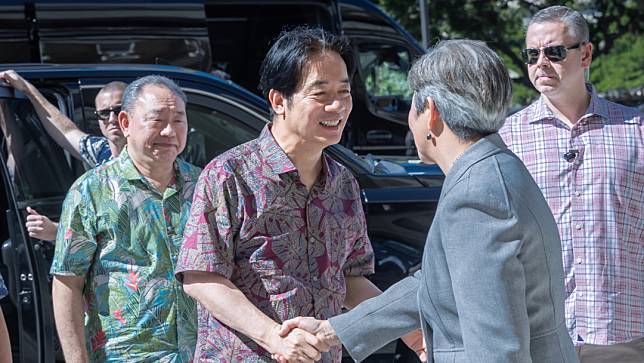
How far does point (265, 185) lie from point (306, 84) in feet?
1.09

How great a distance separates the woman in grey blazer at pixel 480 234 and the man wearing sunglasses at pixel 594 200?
141 centimetres

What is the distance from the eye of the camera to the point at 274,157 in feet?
10.8

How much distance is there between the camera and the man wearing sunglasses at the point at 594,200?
3.99 m

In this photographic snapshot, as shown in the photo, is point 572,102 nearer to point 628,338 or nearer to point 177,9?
point 628,338

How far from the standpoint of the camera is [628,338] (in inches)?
158

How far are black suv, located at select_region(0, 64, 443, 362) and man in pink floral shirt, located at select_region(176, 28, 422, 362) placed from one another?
6.00ft

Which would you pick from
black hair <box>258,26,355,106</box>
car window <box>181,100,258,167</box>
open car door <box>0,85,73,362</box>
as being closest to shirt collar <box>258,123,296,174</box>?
black hair <box>258,26,355,106</box>

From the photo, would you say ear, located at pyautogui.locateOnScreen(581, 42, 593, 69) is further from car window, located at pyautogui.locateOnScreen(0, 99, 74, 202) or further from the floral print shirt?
car window, located at pyautogui.locateOnScreen(0, 99, 74, 202)

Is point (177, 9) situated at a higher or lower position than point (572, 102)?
higher

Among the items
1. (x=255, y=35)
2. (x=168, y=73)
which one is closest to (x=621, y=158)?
(x=168, y=73)

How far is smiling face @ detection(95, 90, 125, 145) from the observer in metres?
4.82

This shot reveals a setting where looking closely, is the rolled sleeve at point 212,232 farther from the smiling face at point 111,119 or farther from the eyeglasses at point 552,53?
the smiling face at point 111,119

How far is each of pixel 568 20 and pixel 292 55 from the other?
4.75 feet

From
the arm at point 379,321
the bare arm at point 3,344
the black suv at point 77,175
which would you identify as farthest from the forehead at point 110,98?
the arm at point 379,321
